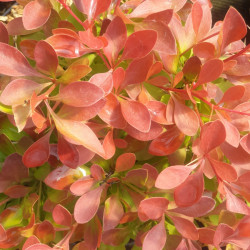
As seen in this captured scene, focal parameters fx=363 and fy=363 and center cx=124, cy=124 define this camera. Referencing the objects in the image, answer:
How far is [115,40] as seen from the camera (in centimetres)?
28

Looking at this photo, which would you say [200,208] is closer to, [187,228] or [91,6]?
[187,228]

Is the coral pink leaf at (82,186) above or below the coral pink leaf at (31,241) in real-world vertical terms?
above

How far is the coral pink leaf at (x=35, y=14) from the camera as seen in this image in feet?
0.93

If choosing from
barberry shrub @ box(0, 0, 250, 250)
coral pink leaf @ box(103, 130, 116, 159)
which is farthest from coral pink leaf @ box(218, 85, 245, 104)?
coral pink leaf @ box(103, 130, 116, 159)

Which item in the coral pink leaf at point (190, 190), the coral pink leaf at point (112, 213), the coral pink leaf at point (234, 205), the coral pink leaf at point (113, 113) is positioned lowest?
the coral pink leaf at point (112, 213)

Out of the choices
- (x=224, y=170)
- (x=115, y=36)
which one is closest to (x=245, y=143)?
(x=224, y=170)

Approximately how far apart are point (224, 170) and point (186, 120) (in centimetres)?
5

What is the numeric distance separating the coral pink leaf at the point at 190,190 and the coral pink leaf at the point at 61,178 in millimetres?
89

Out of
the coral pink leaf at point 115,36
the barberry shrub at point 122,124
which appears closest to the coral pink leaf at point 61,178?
the barberry shrub at point 122,124

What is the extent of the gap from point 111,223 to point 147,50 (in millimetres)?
145

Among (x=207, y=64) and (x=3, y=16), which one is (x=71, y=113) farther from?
(x=3, y=16)

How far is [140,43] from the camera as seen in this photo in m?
0.27

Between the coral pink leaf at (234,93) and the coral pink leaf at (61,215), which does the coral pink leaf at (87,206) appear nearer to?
the coral pink leaf at (61,215)

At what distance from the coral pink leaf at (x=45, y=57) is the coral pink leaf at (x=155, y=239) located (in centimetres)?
15
